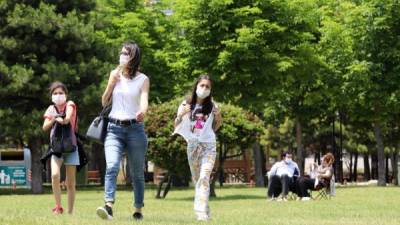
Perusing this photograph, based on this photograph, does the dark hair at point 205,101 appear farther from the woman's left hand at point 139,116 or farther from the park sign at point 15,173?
the park sign at point 15,173

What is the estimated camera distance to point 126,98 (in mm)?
10102

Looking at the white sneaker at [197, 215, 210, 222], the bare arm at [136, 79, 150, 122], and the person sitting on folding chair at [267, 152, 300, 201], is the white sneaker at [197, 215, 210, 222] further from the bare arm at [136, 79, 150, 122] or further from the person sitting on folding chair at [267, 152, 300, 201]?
the person sitting on folding chair at [267, 152, 300, 201]

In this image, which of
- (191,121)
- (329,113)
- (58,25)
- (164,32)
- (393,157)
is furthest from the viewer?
(393,157)

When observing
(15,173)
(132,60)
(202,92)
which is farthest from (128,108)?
(15,173)

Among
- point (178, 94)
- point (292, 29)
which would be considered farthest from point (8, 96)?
point (292, 29)

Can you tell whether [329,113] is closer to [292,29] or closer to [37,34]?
[292,29]

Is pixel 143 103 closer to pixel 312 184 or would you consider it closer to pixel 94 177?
pixel 312 184

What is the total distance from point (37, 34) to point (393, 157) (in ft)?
86.7

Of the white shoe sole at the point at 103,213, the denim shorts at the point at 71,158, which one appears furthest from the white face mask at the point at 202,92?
the white shoe sole at the point at 103,213

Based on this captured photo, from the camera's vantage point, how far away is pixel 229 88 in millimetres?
35562

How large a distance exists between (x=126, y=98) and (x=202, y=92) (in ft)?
4.96

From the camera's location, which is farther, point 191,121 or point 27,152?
point 27,152

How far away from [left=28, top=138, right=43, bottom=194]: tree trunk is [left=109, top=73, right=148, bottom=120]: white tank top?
2298 centimetres

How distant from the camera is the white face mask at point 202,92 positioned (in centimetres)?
1127
